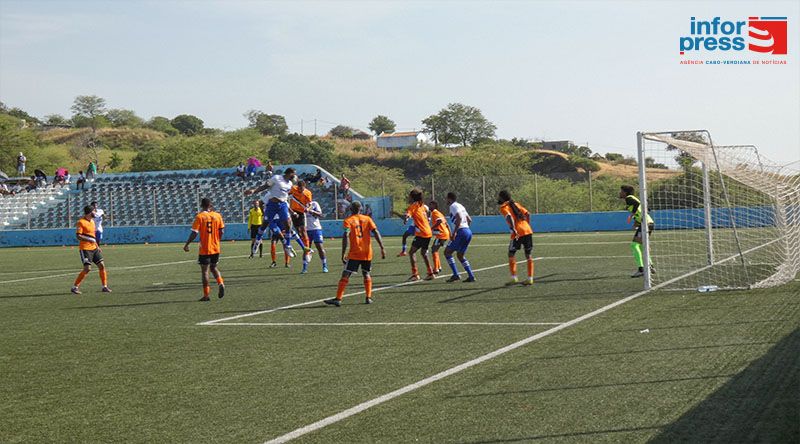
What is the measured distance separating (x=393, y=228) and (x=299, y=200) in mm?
25598

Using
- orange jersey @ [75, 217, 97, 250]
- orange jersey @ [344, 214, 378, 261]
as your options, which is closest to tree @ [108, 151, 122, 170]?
orange jersey @ [75, 217, 97, 250]

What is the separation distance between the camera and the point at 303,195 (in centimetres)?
2162

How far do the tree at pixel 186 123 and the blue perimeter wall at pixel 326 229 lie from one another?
102 meters

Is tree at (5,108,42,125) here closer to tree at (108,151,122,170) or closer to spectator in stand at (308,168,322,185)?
tree at (108,151,122,170)

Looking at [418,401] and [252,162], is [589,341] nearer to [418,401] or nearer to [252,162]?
[418,401]

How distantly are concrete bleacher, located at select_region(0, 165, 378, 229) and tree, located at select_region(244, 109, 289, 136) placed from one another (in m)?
87.2

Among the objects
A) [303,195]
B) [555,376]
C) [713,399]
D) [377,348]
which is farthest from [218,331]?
[303,195]

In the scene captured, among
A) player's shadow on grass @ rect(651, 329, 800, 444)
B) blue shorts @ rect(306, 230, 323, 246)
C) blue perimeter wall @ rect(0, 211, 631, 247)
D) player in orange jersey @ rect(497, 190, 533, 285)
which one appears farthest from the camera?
blue perimeter wall @ rect(0, 211, 631, 247)

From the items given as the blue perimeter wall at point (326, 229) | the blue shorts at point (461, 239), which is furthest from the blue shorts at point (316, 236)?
the blue perimeter wall at point (326, 229)

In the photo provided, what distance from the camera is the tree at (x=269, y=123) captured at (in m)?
146

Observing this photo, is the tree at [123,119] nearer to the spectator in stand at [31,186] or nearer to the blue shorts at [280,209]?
the spectator in stand at [31,186]

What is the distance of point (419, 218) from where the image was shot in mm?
18891

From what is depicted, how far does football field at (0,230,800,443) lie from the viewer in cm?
670

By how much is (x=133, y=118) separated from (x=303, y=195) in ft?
457
